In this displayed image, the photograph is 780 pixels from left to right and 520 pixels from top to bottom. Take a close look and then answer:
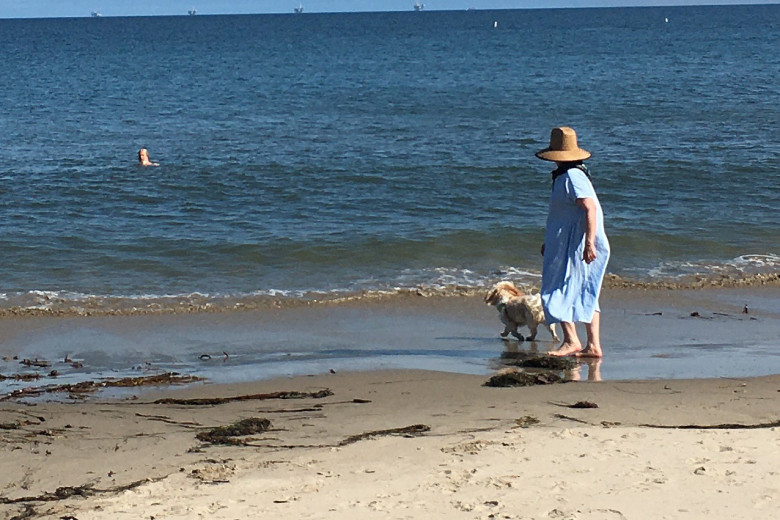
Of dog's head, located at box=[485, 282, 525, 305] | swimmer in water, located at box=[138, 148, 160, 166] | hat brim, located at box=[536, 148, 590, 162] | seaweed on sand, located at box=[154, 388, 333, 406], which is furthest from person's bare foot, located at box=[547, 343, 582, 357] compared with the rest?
swimmer in water, located at box=[138, 148, 160, 166]

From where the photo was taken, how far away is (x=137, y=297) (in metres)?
10.2

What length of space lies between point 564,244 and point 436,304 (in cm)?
269

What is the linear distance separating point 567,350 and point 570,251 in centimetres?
75

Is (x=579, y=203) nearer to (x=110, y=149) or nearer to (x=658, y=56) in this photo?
(x=110, y=149)

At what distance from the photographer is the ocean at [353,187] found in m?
11.2

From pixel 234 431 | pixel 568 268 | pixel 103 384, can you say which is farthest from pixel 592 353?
pixel 103 384

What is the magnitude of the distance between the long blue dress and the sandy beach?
444 mm

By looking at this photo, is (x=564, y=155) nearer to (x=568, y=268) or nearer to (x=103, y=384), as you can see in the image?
(x=568, y=268)

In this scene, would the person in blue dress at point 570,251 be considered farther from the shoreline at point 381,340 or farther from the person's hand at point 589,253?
the shoreline at point 381,340

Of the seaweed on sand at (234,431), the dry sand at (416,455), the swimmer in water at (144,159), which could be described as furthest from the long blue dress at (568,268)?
the swimmer in water at (144,159)

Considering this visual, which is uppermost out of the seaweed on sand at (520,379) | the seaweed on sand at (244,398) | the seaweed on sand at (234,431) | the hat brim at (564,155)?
the hat brim at (564,155)

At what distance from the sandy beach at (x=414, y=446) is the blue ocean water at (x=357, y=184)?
387 centimetres

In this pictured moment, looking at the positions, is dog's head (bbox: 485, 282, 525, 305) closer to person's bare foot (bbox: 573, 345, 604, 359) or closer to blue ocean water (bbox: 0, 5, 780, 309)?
person's bare foot (bbox: 573, 345, 604, 359)

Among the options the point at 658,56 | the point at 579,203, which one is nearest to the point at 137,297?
the point at 579,203
